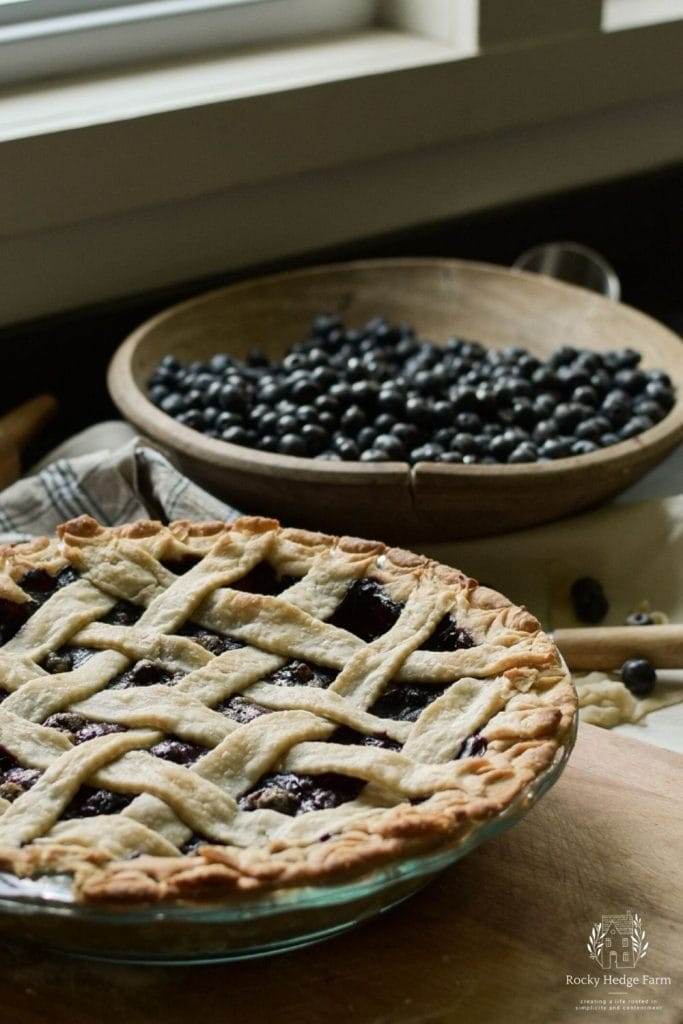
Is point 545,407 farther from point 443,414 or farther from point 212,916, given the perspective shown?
point 212,916

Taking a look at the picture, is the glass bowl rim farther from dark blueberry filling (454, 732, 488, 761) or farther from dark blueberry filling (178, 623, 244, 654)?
dark blueberry filling (178, 623, 244, 654)

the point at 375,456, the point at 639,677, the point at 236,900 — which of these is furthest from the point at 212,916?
the point at 375,456

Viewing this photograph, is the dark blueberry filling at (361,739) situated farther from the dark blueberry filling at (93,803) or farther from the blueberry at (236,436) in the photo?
the blueberry at (236,436)

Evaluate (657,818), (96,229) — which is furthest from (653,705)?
(96,229)

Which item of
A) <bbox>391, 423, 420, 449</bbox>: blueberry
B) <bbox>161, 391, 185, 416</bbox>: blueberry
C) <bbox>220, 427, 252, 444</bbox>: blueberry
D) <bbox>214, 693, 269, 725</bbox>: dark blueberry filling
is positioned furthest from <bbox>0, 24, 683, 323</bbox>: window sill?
<bbox>214, 693, 269, 725</bbox>: dark blueberry filling

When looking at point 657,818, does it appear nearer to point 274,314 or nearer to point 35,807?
point 35,807

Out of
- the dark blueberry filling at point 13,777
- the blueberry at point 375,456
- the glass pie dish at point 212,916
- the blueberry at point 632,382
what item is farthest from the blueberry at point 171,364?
the glass pie dish at point 212,916
